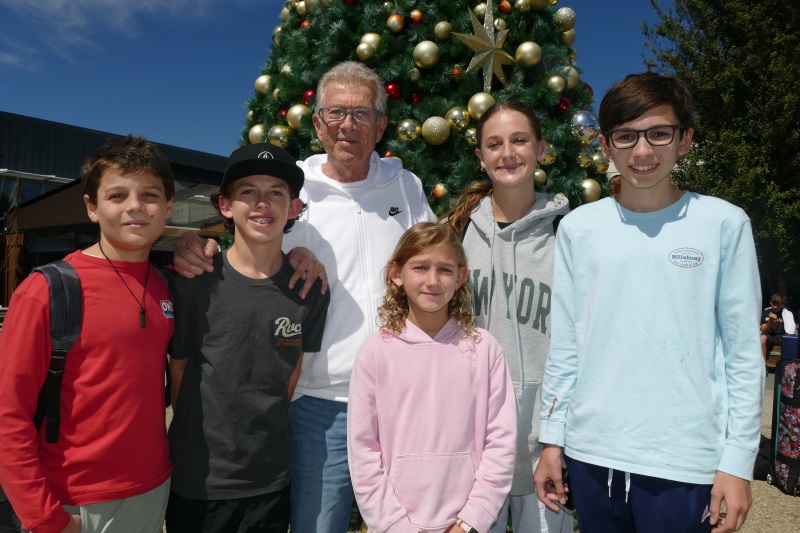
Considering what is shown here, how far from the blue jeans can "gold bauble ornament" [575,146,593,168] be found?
2611 millimetres

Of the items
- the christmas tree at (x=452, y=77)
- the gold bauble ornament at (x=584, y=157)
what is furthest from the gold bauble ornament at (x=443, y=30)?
the gold bauble ornament at (x=584, y=157)

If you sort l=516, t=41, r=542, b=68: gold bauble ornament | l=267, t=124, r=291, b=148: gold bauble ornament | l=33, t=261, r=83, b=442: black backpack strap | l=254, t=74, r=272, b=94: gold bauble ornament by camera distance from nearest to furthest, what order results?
1. l=33, t=261, r=83, b=442: black backpack strap
2. l=516, t=41, r=542, b=68: gold bauble ornament
3. l=267, t=124, r=291, b=148: gold bauble ornament
4. l=254, t=74, r=272, b=94: gold bauble ornament

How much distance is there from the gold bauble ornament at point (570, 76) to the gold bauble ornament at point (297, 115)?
6.08 feet

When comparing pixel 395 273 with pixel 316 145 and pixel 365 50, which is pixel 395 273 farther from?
pixel 365 50

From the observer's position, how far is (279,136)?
4148 millimetres

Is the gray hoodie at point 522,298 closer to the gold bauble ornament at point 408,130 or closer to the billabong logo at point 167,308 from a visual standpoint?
the billabong logo at point 167,308

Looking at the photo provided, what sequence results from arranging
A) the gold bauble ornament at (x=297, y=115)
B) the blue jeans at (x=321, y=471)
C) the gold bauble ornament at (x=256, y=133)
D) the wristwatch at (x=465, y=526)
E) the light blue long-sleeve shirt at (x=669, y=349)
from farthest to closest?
the gold bauble ornament at (x=256, y=133) → the gold bauble ornament at (x=297, y=115) → the blue jeans at (x=321, y=471) → the wristwatch at (x=465, y=526) → the light blue long-sleeve shirt at (x=669, y=349)

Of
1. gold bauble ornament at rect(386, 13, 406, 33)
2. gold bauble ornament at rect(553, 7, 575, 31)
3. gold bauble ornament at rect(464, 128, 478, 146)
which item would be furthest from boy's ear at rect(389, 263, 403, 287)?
gold bauble ornament at rect(553, 7, 575, 31)

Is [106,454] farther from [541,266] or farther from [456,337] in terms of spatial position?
[541,266]

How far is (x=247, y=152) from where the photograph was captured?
7.59 ft

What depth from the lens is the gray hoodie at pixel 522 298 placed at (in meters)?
2.30

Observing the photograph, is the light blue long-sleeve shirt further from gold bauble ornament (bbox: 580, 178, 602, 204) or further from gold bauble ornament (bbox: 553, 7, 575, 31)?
gold bauble ornament (bbox: 553, 7, 575, 31)

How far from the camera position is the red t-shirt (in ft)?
5.73

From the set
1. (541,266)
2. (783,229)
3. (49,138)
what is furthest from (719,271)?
(49,138)
